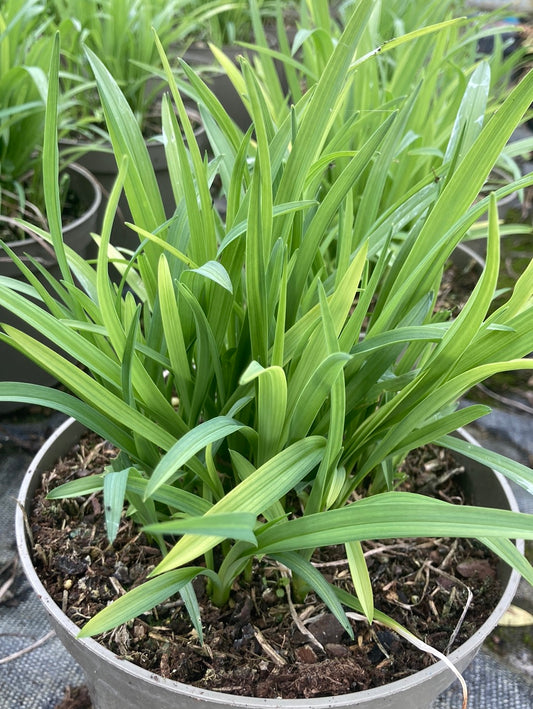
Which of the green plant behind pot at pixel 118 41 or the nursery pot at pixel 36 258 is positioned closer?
the nursery pot at pixel 36 258

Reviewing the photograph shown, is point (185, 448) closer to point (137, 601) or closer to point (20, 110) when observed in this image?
point (137, 601)

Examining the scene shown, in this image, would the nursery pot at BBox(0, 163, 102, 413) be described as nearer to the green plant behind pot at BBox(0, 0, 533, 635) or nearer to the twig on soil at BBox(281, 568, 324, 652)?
the green plant behind pot at BBox(0, 0, 533, 635)

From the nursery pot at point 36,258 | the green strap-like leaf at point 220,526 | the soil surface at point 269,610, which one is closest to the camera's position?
the green strap-like leaf at point 220,526

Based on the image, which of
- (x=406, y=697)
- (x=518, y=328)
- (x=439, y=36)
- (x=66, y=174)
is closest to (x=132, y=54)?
(x=66, y=174)

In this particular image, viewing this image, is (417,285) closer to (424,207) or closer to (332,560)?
(424,207)

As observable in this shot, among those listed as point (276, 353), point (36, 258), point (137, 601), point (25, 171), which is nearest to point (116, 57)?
point (25, 171)

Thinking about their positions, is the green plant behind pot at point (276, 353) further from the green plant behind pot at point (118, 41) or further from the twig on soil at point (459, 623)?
the green plant behind pot at point (118, 41)

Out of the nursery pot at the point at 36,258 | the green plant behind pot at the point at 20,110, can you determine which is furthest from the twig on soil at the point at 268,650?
the green plant behind pot at the point at 20,110
